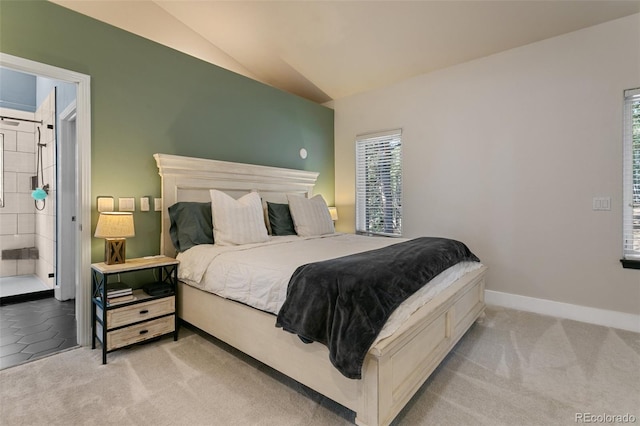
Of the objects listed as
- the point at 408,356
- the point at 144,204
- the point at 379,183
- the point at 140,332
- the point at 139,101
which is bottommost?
the point at 140,332

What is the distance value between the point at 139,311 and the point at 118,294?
203 mm

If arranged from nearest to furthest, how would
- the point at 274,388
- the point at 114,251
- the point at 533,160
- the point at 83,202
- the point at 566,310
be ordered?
the point at 274,388 → the point at 114,251 → the point at 83,202 → the point at 566,310 → the point at 533,160

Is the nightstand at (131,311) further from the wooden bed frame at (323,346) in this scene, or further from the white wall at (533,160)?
the white wall at (533,160)

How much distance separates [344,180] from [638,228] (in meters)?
3.35

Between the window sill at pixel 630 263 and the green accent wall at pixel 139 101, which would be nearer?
the green accent wall at pixel 139 101

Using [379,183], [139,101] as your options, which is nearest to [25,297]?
[139,101]

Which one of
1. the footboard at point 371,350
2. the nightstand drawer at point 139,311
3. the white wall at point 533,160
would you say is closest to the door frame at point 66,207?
the nightstand drawer at point 139,311

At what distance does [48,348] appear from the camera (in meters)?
2.38

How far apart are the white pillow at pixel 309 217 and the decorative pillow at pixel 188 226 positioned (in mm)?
988

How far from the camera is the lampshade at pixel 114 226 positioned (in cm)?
225

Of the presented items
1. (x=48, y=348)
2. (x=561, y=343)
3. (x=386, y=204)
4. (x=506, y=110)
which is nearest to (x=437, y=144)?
(x=506, y=110)

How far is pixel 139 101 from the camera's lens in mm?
2805

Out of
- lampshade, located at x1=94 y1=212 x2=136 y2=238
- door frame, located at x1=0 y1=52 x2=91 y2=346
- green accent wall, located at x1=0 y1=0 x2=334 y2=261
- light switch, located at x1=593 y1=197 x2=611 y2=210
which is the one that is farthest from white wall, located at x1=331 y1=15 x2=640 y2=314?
door frame, located at x1=0 y1=52 x2=91 y2=346

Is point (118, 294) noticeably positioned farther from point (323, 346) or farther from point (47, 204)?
point (47, 204)
